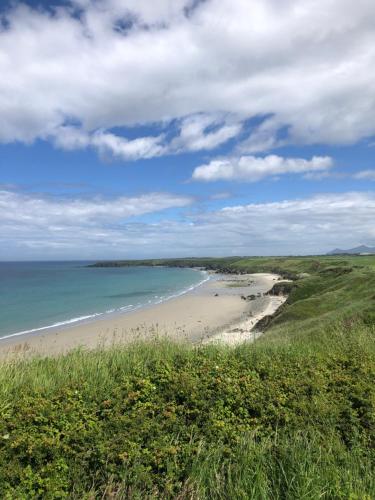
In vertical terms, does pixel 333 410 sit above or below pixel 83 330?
above

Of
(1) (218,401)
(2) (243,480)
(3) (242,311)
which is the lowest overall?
(3) (242,311)

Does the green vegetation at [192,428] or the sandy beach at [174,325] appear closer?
the green vegetation at [192,428]

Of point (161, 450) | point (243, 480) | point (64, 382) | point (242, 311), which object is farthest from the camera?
point (242, 311)

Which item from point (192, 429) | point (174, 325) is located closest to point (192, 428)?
point (192, 429)

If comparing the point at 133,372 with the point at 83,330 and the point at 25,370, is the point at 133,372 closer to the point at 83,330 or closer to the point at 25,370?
the point at 25,370

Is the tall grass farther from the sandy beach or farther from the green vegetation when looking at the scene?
the sandy beach

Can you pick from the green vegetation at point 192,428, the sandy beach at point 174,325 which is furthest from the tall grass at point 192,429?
the sandy beach at point 174,325

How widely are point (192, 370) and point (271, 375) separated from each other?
4.94 feet

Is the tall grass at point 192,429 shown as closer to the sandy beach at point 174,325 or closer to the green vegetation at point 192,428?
the green vegetation at point 192,428

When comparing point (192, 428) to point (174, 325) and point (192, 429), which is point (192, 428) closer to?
point (192, 429)

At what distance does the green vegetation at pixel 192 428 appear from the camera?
15.0 ft

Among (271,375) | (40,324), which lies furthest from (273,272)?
(271,375)

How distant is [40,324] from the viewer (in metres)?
39.9

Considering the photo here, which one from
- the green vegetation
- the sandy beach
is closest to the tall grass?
the green vegetation
